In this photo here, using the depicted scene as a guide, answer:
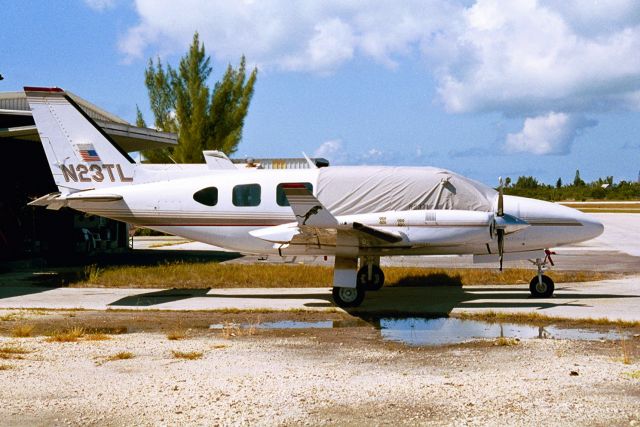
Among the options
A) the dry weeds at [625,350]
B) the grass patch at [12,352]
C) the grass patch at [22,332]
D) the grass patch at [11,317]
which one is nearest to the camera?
the dry weeds at [625,350]

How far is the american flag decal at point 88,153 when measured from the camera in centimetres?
1828

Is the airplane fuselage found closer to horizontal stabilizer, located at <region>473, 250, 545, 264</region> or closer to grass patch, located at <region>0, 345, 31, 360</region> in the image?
horizontal stabilizer, located at <region>473, 250, 545, 264</region>

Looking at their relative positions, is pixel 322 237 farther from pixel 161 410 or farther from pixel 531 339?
pixel 161 410

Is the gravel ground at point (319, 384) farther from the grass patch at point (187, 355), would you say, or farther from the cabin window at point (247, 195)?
the cabin window at point (247, 195)

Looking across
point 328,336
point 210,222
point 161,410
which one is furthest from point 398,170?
point 161,410

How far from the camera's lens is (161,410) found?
25.0 feet

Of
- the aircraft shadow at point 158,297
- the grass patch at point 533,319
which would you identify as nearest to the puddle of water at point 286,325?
the grass patch at point 533,319

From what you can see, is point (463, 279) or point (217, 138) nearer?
point (463, 279)

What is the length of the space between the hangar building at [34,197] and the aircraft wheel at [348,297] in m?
13.0

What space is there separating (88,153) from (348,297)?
25.9 feet

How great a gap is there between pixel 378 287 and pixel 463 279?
10.3ft

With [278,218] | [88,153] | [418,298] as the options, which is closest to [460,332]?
[418,298]

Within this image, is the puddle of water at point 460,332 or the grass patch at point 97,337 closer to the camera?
the puddle of water at point 460,332

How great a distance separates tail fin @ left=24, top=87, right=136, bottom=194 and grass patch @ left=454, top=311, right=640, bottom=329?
952 cm
